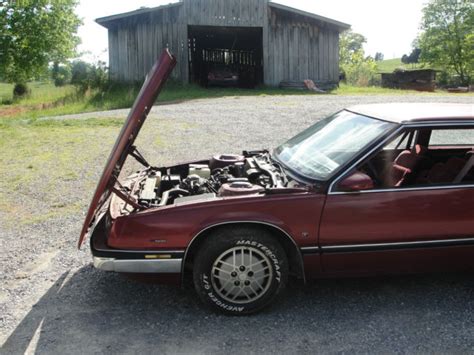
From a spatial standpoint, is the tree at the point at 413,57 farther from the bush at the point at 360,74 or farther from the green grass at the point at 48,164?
the green grass at the point at 48,164

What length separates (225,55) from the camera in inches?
1281

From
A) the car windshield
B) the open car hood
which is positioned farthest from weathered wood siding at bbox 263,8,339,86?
the open car hood

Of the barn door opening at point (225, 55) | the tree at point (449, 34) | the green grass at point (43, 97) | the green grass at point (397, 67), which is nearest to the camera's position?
the green grass at point (43, 97)

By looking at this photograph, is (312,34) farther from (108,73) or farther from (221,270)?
(221,270)

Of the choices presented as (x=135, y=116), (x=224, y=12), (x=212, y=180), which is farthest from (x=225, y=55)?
(x=135, y=116)

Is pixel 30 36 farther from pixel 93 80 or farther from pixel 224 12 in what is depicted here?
pixel 224 12

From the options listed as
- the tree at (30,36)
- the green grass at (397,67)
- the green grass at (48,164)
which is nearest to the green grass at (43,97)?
the tree at (30,36)

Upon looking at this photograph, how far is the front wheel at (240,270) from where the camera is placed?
3.61 meters

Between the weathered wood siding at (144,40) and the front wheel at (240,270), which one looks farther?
the weathered wood siding at (144,40)

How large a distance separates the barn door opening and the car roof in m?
20.5

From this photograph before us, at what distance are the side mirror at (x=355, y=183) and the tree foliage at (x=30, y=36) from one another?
26.0 meters

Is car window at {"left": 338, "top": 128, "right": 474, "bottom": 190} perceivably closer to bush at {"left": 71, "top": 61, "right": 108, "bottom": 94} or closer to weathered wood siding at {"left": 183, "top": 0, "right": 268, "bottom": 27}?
bush at {"left": 71, "top": 61, "right": 108, "bottom": 94}

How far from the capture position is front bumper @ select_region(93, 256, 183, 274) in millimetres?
3590

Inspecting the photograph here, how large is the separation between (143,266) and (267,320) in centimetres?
98
